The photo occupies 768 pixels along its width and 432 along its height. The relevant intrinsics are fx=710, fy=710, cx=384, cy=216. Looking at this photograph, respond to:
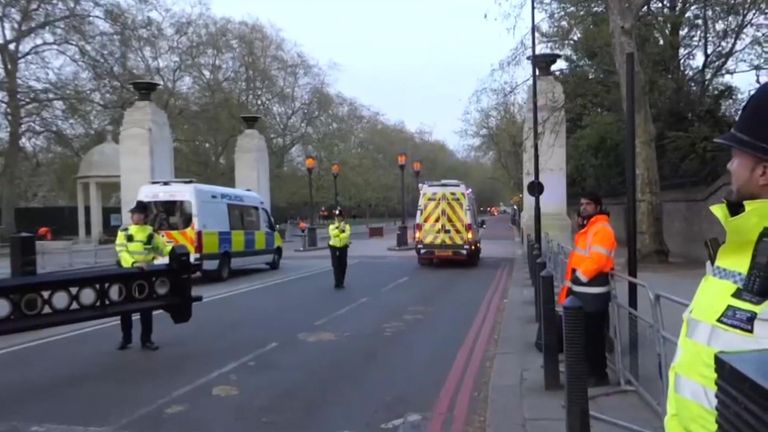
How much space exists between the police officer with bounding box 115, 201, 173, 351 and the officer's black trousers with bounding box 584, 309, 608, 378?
5415mm

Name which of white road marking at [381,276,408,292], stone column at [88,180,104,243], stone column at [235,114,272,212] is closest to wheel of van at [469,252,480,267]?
white road marking at [381,276,408,292]

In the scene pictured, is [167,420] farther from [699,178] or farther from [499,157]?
[499,157]

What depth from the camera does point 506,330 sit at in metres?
10.7

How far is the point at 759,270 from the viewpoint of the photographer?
5.64 feet

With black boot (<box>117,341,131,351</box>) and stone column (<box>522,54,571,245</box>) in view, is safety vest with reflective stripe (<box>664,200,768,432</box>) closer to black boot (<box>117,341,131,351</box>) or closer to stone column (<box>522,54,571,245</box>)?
black boot (<box>117,341,131,351</box>)

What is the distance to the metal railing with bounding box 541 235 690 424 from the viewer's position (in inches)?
192

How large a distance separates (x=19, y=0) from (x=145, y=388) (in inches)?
1187

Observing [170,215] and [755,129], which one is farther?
[170,215]

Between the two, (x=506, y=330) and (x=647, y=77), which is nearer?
(x=506, y=330)

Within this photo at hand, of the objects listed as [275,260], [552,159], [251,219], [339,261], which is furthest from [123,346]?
[552,159]

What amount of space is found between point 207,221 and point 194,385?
11507mm

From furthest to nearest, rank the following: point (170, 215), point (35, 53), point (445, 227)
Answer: point (35, 53) → point (445, 227) → point (170, 215)

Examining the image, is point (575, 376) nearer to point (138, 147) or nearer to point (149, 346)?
point (149, 346)

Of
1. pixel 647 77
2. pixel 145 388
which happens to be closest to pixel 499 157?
pixel 647 77
